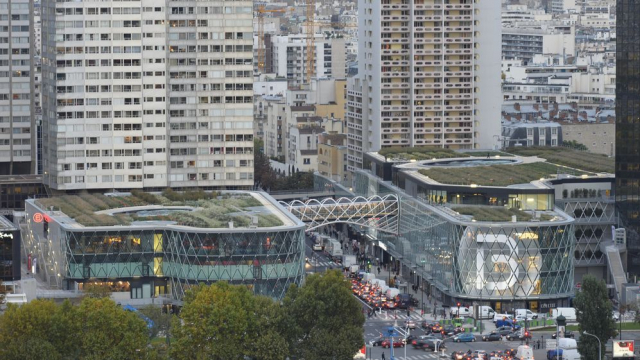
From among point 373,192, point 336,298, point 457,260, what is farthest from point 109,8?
point 336,298

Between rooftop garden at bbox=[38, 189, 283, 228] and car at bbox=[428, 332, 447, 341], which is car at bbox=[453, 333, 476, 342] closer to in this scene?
car at bbox=[428, 332, 447, 341]

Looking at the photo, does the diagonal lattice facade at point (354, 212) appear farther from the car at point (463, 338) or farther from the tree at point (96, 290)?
the car at point (463, 338)

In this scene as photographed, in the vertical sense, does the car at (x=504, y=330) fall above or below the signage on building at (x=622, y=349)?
below

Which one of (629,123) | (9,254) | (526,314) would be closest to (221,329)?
(9,254)

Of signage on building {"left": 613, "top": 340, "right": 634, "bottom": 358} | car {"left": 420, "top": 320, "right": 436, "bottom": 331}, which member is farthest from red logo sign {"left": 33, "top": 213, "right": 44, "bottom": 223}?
signage on building {"left": 613, "top": 340, "right": 634, "bottom": 358}

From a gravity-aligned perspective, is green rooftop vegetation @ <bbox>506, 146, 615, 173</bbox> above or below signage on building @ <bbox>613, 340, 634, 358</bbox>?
above

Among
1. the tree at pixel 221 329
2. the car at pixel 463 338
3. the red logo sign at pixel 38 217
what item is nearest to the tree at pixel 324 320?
the tree at pixel 221 329
